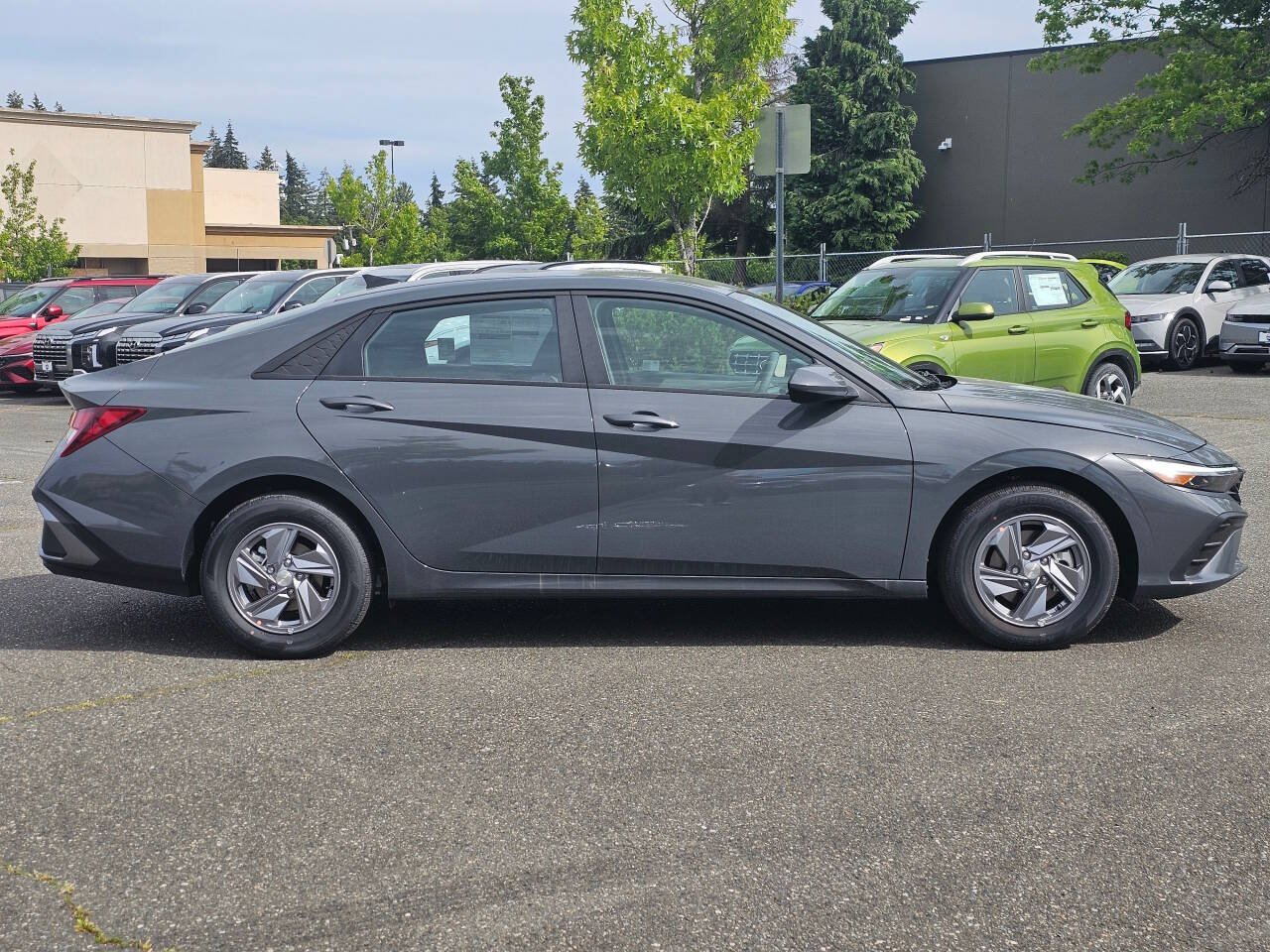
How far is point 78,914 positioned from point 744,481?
2916mm

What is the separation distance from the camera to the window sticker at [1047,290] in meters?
12.0

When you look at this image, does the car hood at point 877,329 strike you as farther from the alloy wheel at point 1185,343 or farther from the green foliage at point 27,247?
the green foliage at point 27,247

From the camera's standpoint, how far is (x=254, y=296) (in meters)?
17.7

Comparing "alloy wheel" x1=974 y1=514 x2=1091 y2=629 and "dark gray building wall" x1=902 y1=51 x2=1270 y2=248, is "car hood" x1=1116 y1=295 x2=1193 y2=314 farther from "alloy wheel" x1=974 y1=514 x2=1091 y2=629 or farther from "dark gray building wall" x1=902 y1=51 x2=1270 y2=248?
"dark gray building wall" x1=902 y1=51 x2=1270 y2=248

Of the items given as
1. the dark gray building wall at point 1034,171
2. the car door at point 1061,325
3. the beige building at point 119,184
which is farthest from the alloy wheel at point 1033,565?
the beige building at point 119,184

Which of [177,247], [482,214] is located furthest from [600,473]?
[177,247]

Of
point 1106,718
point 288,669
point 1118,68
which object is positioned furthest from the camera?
point 1118,68

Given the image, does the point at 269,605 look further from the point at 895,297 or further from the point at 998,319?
the point at 998,319

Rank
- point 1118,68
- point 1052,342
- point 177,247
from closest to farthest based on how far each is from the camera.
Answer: point 1052,342 < point 1118,68 < point 177,247

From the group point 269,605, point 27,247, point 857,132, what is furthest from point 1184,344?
point 27,247

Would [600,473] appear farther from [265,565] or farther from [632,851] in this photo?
[632,851]

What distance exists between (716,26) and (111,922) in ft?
78.8

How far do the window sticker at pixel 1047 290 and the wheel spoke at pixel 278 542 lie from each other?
8439 millimetres

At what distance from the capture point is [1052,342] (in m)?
11.9
